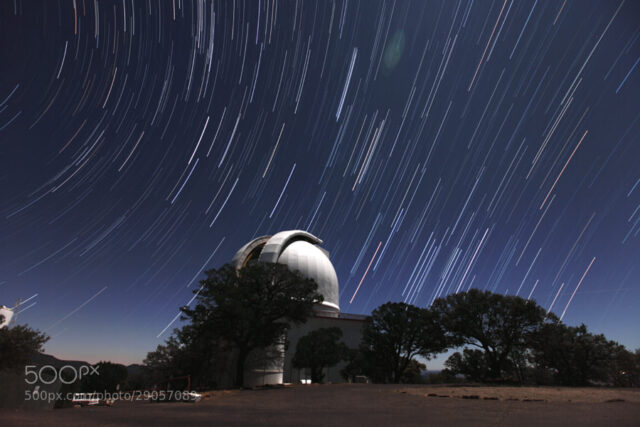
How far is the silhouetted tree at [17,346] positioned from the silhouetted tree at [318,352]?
20.3m

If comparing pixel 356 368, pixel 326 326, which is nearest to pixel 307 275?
pixel 326 326

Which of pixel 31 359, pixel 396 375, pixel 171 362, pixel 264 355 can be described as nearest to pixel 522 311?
pixel 396 375

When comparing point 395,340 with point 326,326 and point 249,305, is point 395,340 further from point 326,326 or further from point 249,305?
point 249,305

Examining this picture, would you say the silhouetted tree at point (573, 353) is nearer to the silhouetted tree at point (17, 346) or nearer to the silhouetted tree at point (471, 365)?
the silhouetted tree at point (471, 365)

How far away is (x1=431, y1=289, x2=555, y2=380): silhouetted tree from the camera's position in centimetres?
2864

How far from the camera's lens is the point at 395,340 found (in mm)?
29109

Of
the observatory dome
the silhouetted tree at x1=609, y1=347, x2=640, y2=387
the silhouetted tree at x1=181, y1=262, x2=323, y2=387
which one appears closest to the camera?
the silhouetted tree at x1=181, y1=262, x2=323, y2=387

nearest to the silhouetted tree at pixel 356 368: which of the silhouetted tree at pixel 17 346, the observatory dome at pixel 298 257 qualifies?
the observatory dome at pixel 298 257

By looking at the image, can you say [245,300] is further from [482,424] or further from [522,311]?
[522,311]

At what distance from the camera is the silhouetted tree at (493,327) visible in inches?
1128

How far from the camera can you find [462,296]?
102ft

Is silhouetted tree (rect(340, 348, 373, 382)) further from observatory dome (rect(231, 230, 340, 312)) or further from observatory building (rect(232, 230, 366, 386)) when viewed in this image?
observatory dome (rect(231, 230, 340, 312))

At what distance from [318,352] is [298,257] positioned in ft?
47.5

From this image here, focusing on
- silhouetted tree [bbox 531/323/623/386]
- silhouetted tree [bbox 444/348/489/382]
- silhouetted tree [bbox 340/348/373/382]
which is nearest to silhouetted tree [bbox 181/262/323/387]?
silhouetted tree [bbox 340/348/373/382]
